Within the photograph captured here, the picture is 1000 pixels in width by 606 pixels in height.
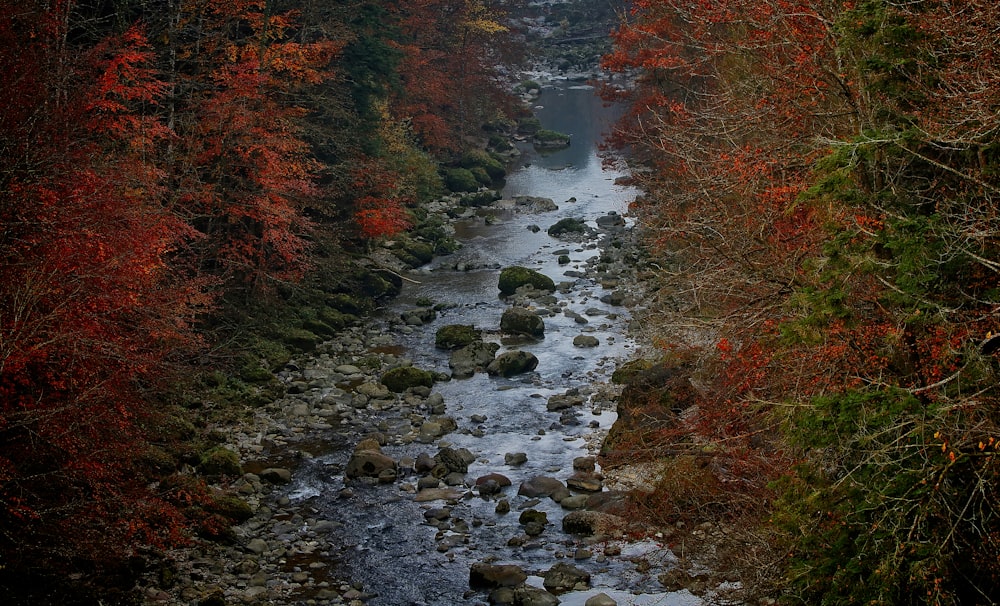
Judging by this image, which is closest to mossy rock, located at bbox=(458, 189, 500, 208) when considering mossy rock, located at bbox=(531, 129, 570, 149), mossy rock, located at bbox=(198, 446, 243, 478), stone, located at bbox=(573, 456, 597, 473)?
mossy rock, located at bbox=(531, 129, 570, 149)

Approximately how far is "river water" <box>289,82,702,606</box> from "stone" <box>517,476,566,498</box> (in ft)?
0.77

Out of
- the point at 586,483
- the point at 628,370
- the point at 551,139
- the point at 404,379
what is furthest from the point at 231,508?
the point at 551,139

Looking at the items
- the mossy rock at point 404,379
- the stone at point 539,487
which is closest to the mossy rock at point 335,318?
the mossy rock at point 404,379

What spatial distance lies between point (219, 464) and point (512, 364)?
27.0 ft

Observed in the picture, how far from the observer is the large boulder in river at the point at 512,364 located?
22.1 meters

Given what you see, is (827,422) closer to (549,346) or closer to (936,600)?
(936,600)

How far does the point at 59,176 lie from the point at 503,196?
29.8 meters

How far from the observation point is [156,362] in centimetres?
1285

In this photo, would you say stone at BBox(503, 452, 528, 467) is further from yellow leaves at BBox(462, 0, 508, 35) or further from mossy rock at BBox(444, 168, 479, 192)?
yellow leaves at BBox(462, 0, 508, 35)

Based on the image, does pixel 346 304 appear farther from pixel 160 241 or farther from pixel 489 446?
pixel 160 241

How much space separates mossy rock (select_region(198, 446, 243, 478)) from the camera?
52.7ft

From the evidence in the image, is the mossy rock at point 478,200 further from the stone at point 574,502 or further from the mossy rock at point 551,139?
the stone at point 574,502

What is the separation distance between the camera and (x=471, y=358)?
75.2ft

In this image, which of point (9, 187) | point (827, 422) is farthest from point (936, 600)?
point (9, 187)
